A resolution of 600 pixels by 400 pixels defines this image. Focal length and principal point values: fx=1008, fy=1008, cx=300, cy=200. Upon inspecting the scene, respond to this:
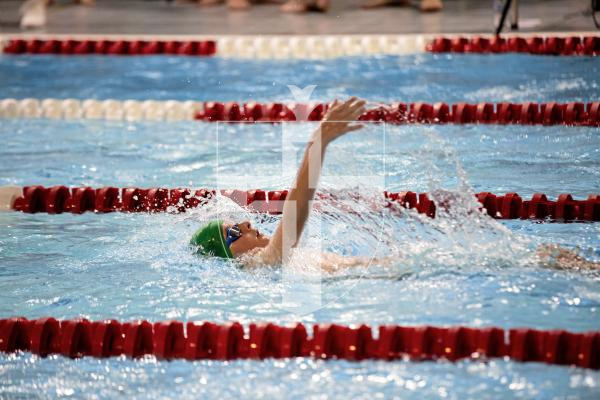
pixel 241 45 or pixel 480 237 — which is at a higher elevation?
pixel 241 45

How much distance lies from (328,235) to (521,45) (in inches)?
139

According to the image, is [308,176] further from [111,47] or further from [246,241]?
[111,47]

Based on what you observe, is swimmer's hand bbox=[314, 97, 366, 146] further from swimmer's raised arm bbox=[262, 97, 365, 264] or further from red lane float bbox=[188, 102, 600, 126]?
red lane float bbox=[188, 102, 600, 126]

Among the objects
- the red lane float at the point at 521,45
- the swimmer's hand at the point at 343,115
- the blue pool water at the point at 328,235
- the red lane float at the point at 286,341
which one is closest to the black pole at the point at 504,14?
the red lane float at the point at 521,45

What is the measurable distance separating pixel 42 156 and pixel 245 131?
1229 millimetres

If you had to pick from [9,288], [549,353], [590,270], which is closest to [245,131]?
[9,288]

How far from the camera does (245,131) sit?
621 cm

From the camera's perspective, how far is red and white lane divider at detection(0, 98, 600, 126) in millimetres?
5832

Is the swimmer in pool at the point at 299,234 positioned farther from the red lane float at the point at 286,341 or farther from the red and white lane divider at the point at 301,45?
the red and white lane divider at the point at 301,45

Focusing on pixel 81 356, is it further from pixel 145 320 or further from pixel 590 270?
pixel 590 270

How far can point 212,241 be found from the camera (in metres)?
3.96

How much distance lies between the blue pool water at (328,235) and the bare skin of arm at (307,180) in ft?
0.55

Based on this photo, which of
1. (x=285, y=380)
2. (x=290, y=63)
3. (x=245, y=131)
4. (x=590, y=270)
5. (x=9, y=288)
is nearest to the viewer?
(x=285, y=380)

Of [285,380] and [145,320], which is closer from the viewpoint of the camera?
[285,380]
